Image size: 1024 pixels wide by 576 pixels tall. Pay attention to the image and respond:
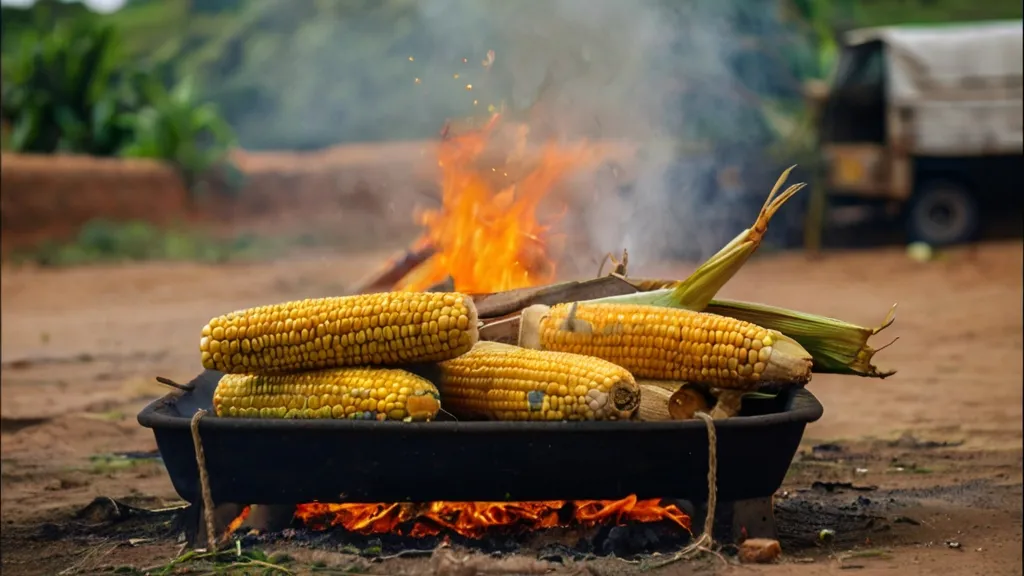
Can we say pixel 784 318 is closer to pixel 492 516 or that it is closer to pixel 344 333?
pixel 492 516

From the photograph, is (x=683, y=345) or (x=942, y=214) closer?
(x=683, y=345)

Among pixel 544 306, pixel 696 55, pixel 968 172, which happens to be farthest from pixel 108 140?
pixel 544 306

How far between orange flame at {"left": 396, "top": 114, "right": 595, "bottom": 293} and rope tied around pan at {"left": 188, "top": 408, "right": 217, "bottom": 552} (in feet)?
5.68

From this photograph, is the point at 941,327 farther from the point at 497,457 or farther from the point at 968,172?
the point at 497,457

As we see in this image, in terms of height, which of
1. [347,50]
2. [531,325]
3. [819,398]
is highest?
[347,50]

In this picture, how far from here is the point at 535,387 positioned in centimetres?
404

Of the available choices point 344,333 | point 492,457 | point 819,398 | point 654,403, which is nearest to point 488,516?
point 492,457

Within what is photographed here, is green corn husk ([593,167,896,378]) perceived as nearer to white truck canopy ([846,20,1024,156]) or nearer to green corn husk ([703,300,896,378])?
green corn husk ([703,300,896,378])

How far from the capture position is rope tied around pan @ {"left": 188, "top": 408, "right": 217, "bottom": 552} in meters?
4.11

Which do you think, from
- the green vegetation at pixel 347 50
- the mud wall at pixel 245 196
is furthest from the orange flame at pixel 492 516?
the green vegetation at pixel 347 50

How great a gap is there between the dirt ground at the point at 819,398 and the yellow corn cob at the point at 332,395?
0.50 m

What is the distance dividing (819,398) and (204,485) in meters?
5.13

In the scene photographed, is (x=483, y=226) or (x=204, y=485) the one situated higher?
(x=483, y=226)

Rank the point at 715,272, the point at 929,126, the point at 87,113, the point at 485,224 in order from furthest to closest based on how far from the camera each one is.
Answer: the point at 87,113 < the point at 929,126 < the point at 485,224 < the point at 715,272
